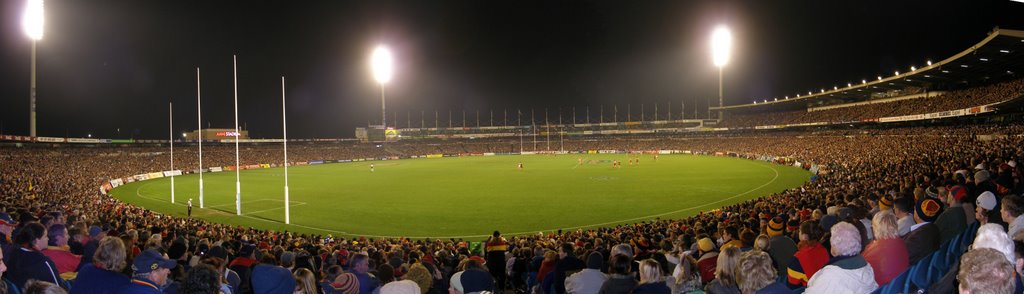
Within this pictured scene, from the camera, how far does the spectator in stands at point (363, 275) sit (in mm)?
6125

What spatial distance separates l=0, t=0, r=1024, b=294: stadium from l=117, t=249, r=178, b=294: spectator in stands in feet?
0.07

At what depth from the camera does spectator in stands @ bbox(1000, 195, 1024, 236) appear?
516cm

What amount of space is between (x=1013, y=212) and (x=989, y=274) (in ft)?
11.1

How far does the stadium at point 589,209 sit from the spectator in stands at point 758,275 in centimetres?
1

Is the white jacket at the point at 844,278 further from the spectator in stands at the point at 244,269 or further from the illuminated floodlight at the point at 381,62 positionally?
the illuminated floodlight at the point at 381,62

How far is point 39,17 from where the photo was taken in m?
37.3

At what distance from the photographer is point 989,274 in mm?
2816

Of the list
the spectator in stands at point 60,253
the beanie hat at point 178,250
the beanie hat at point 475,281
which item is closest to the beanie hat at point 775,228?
the beanie hat at point 475,281

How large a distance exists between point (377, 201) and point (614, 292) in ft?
Answer: 104

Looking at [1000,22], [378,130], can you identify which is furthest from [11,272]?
[378,130]

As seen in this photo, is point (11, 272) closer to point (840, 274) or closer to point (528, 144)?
point (840, 274)

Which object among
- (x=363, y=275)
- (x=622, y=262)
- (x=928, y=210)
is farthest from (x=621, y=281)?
(x=928, y=210)

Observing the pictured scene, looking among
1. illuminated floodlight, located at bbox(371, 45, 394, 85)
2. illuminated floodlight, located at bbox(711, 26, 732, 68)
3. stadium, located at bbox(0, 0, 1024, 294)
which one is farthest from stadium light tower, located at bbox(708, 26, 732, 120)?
illuminated floodlight, located at bbox(371, 45, 394, 85)

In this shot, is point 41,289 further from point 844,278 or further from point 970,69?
point 970,69
